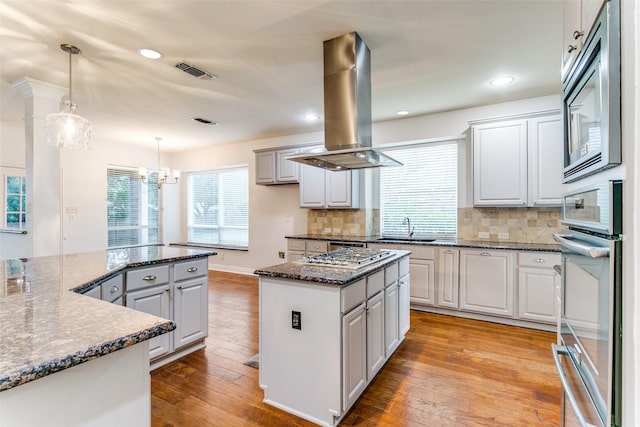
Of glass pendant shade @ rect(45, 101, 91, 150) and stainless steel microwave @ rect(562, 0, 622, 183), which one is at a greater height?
glass pendant shade @ rect(45, 101, 91, 150)

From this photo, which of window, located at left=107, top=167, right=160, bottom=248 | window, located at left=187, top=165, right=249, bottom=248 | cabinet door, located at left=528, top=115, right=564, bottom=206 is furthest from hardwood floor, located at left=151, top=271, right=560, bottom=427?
window, located at left=107, top=167, right=160, bottom=248

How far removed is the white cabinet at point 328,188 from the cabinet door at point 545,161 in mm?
2196

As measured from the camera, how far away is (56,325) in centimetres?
103

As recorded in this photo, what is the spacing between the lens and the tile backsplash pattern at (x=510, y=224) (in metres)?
3.66

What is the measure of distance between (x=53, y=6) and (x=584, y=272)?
10.3 feet

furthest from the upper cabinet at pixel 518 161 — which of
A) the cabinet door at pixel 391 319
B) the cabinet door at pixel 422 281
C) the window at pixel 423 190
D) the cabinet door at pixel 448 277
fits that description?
the cabinet door at pixel 391 319

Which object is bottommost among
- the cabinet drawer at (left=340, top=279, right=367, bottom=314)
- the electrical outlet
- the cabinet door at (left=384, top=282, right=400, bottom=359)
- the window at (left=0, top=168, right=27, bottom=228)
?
the cabinet door at (left=384, top=282, right=400, bottom=359)

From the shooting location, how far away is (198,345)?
2891mm

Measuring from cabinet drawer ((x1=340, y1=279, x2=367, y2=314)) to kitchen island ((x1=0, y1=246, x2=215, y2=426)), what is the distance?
3.39 feet

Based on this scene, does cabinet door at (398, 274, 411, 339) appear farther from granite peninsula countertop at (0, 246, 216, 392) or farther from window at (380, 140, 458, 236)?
granite peninsula countertop at (0, 246, 216, 392)

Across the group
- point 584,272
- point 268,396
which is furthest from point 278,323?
point 584,272

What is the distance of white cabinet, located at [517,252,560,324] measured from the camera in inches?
127

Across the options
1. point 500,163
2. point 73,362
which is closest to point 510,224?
point 500,163

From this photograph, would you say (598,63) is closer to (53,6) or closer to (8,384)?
(8,384)
